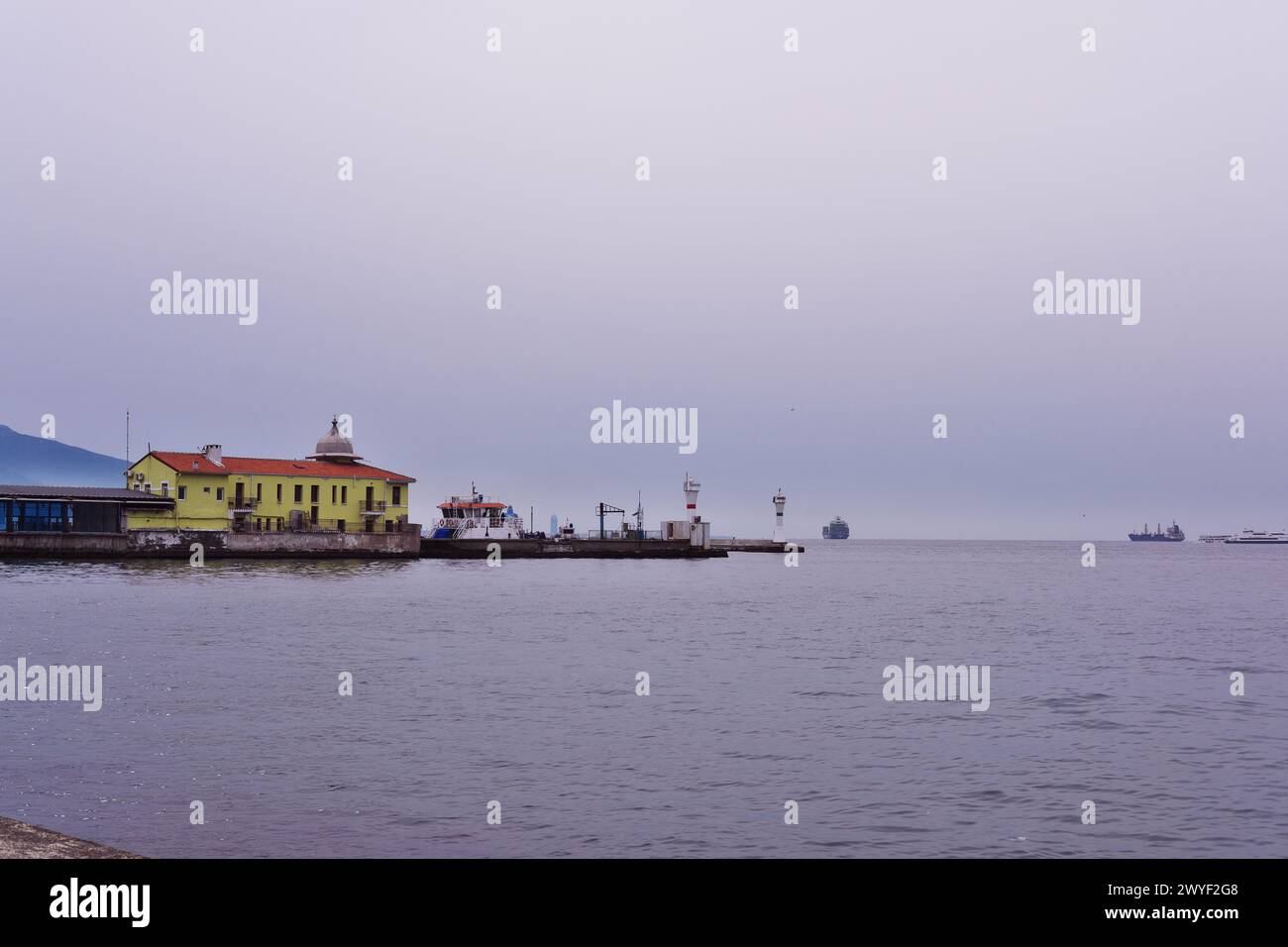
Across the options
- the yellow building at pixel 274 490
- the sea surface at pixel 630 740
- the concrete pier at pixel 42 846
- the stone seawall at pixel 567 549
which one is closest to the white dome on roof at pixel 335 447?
the yellow building at pixel 274 490

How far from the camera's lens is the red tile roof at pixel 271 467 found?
94.0 metres

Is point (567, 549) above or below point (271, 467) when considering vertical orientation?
below

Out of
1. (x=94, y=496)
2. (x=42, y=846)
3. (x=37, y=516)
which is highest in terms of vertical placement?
(x=94, y=496)

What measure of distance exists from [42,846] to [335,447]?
327 feet

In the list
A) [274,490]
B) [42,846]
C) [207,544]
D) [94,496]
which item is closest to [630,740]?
[42,846]

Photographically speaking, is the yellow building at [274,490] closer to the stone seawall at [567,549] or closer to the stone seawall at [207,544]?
the stone seawall at [207,544]

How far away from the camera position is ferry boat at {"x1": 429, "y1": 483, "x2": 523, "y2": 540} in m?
120

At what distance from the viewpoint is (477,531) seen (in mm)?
120312

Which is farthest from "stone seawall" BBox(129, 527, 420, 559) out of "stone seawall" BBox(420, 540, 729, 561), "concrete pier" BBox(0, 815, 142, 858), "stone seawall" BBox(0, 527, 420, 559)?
"concrete pier" BBox(0, 815, 142, 858)

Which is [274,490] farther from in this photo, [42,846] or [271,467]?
[42,846]

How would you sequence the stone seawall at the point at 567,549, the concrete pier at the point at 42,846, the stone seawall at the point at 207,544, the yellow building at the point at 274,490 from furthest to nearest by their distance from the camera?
the stone seawall at the point at 567,549
the yellow building at the point at 274,490
the stone seawall at the point at 207,544
the concrete pier at the point at 42,846

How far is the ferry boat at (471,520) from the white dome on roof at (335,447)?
1534cm

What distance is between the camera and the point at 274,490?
97750 millimetres
